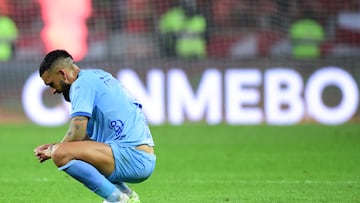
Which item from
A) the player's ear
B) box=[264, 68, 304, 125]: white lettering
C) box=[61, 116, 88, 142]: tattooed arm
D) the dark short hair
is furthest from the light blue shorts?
box=[264, 68, 304, 125]: white lettering

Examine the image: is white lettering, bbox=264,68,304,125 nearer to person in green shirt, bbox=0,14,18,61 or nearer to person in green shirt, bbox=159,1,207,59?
person in green shirt, bbox=159,1,207,59

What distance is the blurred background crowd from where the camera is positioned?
18.7 meters

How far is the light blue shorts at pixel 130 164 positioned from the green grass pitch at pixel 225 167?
1.06m

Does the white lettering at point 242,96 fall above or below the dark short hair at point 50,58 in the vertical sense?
below

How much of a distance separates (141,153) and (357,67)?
9763 millimetres

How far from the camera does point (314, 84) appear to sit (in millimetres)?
17094

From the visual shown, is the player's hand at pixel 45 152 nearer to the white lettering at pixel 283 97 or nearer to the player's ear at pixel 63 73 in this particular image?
the player's ear at pixel 63 73

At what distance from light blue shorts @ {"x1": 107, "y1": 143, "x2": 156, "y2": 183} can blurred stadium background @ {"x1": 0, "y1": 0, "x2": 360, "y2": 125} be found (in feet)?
29.2

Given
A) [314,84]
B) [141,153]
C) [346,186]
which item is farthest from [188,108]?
Result: [141,153]

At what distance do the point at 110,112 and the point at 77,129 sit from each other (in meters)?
0.31

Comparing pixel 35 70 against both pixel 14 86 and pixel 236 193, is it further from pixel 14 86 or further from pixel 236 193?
pixel 236 193

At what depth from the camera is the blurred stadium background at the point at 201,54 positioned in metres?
17.0

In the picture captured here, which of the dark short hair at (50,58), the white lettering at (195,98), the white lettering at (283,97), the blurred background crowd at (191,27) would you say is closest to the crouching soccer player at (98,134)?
the dark short hair at (50,58)

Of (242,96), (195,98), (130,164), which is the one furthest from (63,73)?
(242,96)
